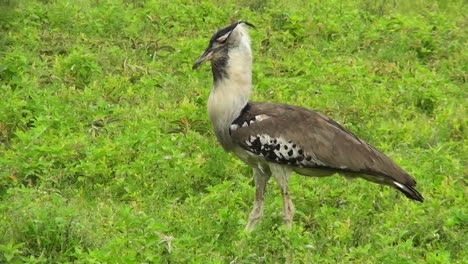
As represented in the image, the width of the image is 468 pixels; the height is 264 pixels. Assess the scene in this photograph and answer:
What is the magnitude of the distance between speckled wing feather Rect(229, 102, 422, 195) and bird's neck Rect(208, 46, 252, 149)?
0.25 ft

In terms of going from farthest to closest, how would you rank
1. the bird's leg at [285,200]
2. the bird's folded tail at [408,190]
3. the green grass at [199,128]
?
the bird's leg at [285,200]
the bird's folded tail at [408,190]
the green grass at [199,128]

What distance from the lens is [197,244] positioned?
7.30m

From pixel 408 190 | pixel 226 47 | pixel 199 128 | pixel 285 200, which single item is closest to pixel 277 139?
pixel 285 200

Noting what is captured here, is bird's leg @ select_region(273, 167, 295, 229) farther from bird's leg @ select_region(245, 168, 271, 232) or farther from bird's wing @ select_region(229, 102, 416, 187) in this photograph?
bird's leg @ select_region(245, 168, 271, 232)

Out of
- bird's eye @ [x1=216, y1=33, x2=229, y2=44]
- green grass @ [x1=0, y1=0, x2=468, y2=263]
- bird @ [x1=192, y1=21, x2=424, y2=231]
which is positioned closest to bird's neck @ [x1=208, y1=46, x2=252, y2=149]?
bird @ [x1=192, y1=21, x2=424, y2=231]

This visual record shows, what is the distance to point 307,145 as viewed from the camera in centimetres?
743

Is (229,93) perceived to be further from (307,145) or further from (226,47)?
(307,145)

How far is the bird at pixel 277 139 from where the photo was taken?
734cm

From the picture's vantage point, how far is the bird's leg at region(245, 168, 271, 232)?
24.9 ft

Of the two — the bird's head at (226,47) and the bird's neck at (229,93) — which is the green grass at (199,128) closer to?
the bird's neck at (229,93)

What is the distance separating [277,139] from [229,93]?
52 cm

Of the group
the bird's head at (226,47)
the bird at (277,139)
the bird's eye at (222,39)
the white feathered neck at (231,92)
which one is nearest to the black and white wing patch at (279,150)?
the bird at (277,139)

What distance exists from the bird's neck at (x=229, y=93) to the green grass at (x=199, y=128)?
619mm

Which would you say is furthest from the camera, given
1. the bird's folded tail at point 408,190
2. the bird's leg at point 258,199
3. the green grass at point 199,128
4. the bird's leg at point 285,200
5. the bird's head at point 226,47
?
the bird's head at point 226,47
